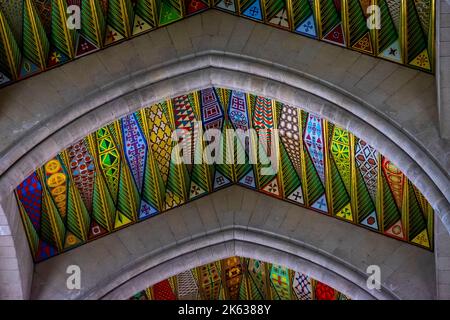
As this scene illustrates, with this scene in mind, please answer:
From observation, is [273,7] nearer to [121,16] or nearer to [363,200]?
[121,16]

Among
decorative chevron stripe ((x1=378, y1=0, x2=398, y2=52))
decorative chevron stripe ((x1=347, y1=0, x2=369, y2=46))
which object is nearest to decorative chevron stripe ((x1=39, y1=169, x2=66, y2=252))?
decorative chevron stripe ((x1=347, y1=0, x2=369, y2=46))

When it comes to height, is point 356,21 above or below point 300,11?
below

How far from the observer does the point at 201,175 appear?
1689cm

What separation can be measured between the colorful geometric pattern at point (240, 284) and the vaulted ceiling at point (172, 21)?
442 cm

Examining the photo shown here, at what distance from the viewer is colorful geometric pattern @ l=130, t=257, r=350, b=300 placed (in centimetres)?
1775

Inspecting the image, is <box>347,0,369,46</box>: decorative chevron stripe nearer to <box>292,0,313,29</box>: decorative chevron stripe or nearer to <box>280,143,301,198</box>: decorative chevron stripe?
<box>292,0,313,29</box>: decorative chevron stripe

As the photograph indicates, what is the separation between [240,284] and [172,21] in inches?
202

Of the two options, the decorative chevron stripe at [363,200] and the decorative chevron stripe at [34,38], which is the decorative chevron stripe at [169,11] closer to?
the decorative chevron stripe at [34,38]

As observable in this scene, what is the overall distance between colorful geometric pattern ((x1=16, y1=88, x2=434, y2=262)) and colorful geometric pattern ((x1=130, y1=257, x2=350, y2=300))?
62.1 inches

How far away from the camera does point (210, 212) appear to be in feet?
55.0

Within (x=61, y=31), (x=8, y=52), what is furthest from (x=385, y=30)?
(x=8, y=52)

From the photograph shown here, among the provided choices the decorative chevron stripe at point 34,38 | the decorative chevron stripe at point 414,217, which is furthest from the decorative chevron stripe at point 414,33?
the decorative chevron stripe at point 34,38

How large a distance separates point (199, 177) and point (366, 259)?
9.22 ft

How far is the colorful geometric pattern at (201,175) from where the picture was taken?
1553cm
